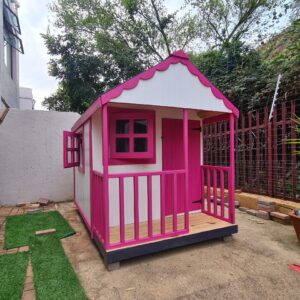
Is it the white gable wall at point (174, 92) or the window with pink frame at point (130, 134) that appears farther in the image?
the window with pink frame at point (130, 134)

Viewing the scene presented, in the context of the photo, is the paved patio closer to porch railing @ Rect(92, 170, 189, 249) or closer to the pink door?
porch railing @ Rect(92, 170, 189, 249)

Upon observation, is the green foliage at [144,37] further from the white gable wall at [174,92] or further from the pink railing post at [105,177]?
the pink railing post at [105,177]

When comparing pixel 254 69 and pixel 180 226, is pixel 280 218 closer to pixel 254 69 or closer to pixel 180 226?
pixel 180 226

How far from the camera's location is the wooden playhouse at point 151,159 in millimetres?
2752

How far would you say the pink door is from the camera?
154 inches

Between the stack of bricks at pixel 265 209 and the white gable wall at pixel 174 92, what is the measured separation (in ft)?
7.36

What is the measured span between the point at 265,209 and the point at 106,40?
10374 mm

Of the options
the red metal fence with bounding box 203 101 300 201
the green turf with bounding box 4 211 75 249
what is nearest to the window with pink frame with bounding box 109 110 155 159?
the green turf with bounding box 4 211 75 249

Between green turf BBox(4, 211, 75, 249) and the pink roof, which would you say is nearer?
the pink roof

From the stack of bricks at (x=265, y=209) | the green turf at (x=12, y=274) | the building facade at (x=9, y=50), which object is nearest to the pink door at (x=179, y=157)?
the stack of bricks at (x=265, y=209)

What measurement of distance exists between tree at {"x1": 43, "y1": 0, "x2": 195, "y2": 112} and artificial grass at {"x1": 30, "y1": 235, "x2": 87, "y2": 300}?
797cm

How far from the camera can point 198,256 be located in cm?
295

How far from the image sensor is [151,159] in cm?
374

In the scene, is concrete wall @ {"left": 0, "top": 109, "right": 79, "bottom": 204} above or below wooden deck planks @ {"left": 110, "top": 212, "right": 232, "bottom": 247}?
above
